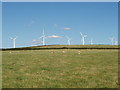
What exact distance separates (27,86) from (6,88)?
1.14m

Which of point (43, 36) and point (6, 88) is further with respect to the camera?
point (43, 36)

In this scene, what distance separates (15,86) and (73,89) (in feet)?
10.7

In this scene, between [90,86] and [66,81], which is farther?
[66,81]

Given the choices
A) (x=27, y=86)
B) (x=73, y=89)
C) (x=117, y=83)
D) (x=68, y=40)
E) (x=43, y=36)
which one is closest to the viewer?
(x=73, y=89)

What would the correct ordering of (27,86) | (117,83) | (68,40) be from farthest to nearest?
(68,40) → (117,83) → (27,86)

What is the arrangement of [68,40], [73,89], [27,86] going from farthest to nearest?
[68,40], [27,86], [73,89]

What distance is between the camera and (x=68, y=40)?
123125 mm

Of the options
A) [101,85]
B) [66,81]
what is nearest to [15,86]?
[66,81]

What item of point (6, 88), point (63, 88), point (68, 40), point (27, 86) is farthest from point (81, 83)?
point (68, 40)

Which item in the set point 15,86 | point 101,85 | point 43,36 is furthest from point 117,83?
point 43,36

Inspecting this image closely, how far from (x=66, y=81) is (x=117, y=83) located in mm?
3010

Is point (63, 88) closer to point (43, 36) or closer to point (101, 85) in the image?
point (101, 85)

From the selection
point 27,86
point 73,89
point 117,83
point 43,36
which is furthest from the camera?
point 43,36

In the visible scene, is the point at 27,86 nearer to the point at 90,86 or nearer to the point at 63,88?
the point at 63,88
